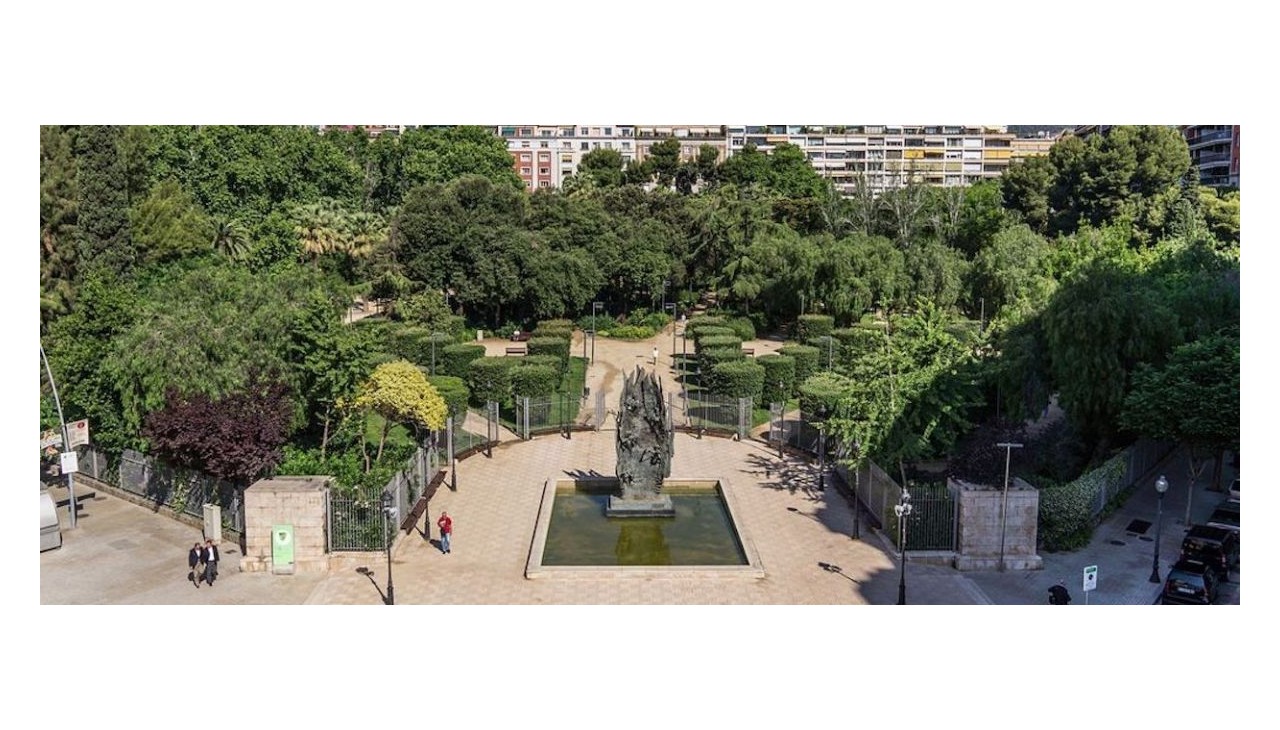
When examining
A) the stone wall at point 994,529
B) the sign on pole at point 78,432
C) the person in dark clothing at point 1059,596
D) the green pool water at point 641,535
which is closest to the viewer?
the person in dark clothing at point 1059,596

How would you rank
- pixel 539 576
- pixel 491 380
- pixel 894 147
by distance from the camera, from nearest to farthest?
pixel 539 576, pixel 491 380, pixel 894 147

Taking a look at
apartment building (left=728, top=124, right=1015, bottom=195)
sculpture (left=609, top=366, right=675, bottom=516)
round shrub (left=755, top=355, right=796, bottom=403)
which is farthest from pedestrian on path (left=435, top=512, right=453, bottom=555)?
apartment building (left=728, top=124, right=1015, bottom=195)

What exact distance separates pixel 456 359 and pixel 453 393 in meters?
7.68

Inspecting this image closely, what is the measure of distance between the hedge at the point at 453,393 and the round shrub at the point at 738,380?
10391mm

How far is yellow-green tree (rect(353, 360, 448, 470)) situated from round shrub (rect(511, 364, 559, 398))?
9362 mm

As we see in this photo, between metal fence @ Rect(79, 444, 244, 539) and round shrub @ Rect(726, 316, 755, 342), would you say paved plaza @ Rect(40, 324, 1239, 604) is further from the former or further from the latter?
round shrub @ Rect(726, 316, 755, 342)

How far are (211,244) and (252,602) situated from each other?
40659 mm

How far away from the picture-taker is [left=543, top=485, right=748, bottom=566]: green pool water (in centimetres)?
2602

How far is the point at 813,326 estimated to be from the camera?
5791 cm

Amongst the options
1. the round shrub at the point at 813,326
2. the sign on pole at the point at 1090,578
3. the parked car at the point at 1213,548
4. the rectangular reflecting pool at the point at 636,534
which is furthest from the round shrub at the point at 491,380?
the parked car at the point at 1213,548

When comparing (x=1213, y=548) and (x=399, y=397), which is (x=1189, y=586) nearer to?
(x=1213, y=548)

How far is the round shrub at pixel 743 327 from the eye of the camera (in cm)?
6078

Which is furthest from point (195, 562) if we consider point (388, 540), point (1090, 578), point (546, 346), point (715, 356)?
point (546, 346)

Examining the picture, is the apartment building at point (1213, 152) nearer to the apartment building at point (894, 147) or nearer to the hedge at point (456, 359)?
the apartment building at point (894, 147)
